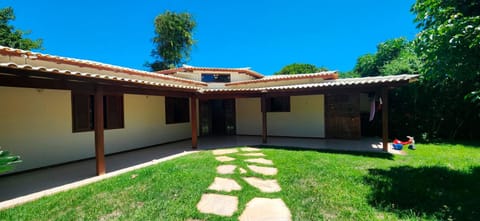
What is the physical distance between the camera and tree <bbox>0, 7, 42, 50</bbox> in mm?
14711

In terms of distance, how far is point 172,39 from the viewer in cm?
2103

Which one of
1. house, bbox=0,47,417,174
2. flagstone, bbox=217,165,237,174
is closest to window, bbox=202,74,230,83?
house, bbox=0,47,417,174

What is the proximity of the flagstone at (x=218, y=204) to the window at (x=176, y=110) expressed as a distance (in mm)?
6949

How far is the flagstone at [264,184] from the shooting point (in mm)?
3954

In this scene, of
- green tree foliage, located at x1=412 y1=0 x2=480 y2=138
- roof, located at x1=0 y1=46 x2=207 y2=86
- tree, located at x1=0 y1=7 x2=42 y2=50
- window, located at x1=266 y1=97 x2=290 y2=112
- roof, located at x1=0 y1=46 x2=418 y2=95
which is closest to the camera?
green tree foliage, located at x1=412 y1=0 x2=480 y2=138

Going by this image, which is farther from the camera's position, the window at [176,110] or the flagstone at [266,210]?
the window at [176,110]

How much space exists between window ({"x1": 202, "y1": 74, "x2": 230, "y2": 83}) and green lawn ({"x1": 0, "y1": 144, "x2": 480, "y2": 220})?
321 inches

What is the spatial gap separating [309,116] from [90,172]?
897 cm

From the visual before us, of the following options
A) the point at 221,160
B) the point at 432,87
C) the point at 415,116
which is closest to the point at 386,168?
the point at 221,160

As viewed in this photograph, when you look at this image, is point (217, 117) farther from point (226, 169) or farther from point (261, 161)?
Result: point (226, 169)

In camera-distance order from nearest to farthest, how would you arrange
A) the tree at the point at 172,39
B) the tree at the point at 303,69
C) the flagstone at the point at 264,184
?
the flagstone at the point at 264,184 < the tree at the point at 172,39 < the tree at the point at 303,69

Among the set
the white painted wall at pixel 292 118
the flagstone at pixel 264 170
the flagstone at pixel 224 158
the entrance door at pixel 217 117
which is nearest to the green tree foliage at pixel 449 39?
the flagstone at pixel 264 170

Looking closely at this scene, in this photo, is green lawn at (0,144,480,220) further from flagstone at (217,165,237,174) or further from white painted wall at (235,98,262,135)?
white painted wall at (235,98,262,135)

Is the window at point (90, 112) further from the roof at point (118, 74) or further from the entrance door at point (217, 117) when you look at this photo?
the entrance door at point (217, 117)
